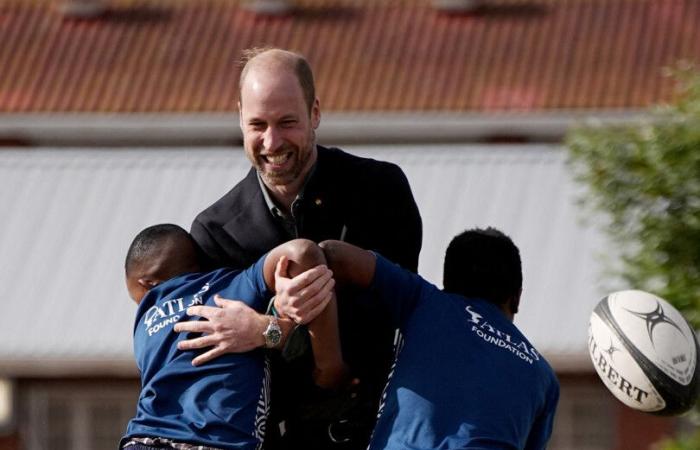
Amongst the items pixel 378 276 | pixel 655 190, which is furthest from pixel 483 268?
pixel 655 190

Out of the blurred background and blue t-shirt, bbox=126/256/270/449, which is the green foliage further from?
blue t-shirt, bbox=126/256/270/449

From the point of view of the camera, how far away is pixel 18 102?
24.8 m

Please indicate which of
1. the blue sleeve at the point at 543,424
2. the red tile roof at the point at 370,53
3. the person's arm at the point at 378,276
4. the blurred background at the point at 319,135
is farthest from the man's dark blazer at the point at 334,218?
the red tile roof at the point at 370,53

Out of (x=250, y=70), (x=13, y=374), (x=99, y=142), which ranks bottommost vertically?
(x=13, y=374)

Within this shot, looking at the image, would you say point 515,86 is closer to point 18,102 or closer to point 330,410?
point 18,102

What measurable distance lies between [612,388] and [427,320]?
1.03 m

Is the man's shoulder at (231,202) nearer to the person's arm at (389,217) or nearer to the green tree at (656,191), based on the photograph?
the person's arm at (389,217)

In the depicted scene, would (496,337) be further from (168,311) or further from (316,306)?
(168,311)

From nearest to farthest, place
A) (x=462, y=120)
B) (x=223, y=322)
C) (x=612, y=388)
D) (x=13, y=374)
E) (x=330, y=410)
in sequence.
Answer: (x=223, y=322) → (x=330, y=410) → (x=612, y=388) → (x=13, y=374) → (x=462, y=120)

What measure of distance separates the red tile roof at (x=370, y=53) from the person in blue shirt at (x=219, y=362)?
17.4 m

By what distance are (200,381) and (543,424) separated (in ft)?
3.60

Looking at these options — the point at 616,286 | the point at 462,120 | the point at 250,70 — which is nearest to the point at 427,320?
the point at 250,70

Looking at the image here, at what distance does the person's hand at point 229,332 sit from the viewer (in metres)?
5.73

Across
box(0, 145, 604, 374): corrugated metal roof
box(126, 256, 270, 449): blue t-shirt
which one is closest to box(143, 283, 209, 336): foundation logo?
box(126, 256, 270, 449): blue t-shirt
